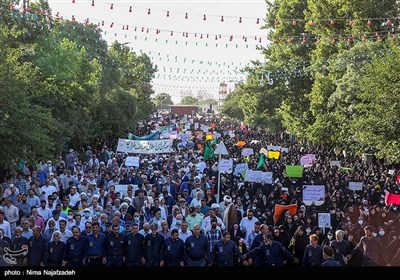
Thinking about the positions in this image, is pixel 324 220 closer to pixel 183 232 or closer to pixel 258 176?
pixel 183 232

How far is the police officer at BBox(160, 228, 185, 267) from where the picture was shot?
11961 mm

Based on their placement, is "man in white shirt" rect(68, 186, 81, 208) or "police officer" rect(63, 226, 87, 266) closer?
"police officer" rect(63, 226, 87, 266)

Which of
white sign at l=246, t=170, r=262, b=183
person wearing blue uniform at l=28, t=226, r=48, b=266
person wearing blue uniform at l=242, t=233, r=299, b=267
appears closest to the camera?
person wearing blue uniform at l=242, t=233, r=299, b=267

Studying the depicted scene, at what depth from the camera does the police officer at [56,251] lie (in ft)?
39.0

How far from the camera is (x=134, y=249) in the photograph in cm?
1210

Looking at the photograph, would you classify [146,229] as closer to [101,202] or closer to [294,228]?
[294,228]

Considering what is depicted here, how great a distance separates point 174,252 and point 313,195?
877cm

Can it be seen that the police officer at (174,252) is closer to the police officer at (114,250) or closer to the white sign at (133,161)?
the police officer at (114,250)

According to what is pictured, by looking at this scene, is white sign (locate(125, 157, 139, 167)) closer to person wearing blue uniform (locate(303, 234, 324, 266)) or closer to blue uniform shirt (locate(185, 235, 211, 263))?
blue uniform shirt (locate(185, 235, 211, 263))

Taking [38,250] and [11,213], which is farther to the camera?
[11,213]

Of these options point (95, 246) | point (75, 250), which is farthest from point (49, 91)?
point (75, 250)

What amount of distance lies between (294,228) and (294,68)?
3869 centimetres

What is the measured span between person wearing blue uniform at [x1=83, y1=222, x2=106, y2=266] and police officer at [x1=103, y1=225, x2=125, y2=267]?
87 mm

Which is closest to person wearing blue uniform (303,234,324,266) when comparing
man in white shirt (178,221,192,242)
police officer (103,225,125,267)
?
man in white shirt (178,221,192,242)
